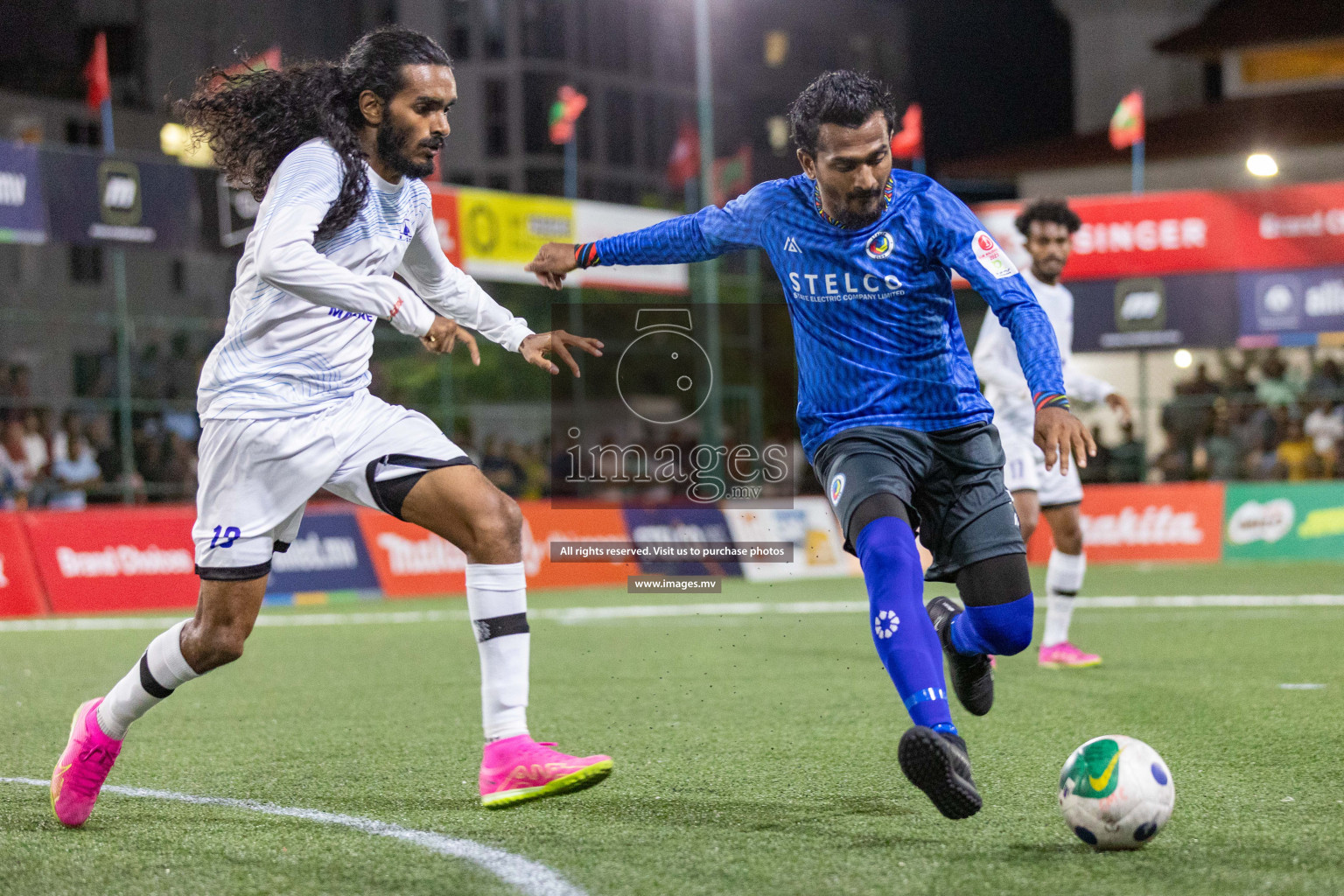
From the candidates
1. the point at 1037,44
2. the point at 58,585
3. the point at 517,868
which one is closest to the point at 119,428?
the point at 58,585

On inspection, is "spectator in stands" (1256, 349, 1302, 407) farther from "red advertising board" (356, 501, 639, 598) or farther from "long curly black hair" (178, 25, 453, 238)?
"long curly black hair" (178, 25, 453, 238)

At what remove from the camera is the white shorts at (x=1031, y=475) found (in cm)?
813

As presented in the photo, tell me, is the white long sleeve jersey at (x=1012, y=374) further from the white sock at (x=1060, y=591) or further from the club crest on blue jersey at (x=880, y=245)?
the club crest on blue jersey at (x=880, y=245)

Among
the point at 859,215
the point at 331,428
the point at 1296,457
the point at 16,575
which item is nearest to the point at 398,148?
the point at 331,428

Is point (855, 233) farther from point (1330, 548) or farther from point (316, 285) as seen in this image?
point (1330, 548)

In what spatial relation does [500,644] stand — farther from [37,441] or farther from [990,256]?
[37,441]

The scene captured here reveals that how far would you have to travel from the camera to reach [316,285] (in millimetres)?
4215

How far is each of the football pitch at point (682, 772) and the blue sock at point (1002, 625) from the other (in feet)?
1.53

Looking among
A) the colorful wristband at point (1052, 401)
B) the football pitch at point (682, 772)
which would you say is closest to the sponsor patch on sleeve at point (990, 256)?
the colorful wristband at point (1052, 401)

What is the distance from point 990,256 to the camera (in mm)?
4453

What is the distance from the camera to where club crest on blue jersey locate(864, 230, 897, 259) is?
15.0 feet

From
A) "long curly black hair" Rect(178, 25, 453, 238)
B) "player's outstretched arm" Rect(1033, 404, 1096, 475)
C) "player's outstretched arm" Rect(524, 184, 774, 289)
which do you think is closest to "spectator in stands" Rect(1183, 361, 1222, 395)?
"player's outstretched arm" Rect(524, 184, 774, 289)

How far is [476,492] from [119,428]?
1304 cm

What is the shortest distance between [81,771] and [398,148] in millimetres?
2164
